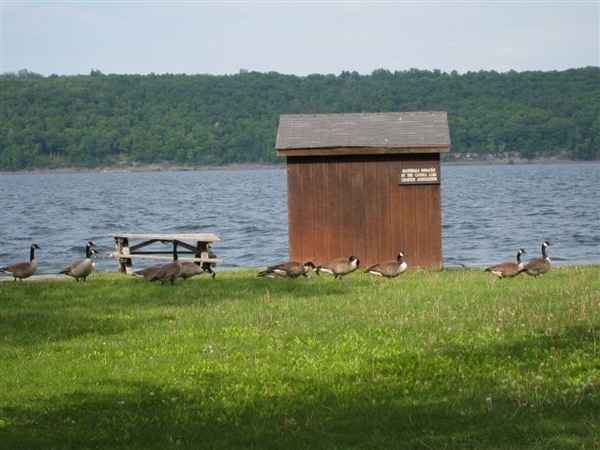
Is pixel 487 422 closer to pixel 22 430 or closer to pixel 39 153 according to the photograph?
pixel 22 430

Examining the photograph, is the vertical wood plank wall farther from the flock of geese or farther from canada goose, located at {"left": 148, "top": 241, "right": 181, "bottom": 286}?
canada goose, located at {"left": 148, "top": 241, "right": 181, "bottom": 286}

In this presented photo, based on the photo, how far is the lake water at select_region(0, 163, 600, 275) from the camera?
45.4 meters

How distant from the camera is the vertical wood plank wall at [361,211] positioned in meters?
26.5

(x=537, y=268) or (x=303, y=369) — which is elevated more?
(x=303, y=369)

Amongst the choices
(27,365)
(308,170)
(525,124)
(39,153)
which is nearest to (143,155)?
(39,153)

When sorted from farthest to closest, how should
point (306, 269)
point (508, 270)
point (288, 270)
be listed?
point (306, 269), point (288, 270), point (508, 270)

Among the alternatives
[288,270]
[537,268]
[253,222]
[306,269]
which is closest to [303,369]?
[288,270]

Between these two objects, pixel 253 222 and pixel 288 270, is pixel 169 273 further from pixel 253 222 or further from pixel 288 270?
pixel 253 222

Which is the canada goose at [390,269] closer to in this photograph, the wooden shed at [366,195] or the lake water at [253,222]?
the wooden shed at [366,195]

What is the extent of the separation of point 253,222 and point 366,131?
41.7m

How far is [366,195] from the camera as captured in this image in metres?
26.7

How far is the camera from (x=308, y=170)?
26.9 metres

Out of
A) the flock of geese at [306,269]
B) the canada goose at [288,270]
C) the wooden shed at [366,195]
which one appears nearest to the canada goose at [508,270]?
the flock of geese at [306,269]

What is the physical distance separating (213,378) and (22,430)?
2.70 m
